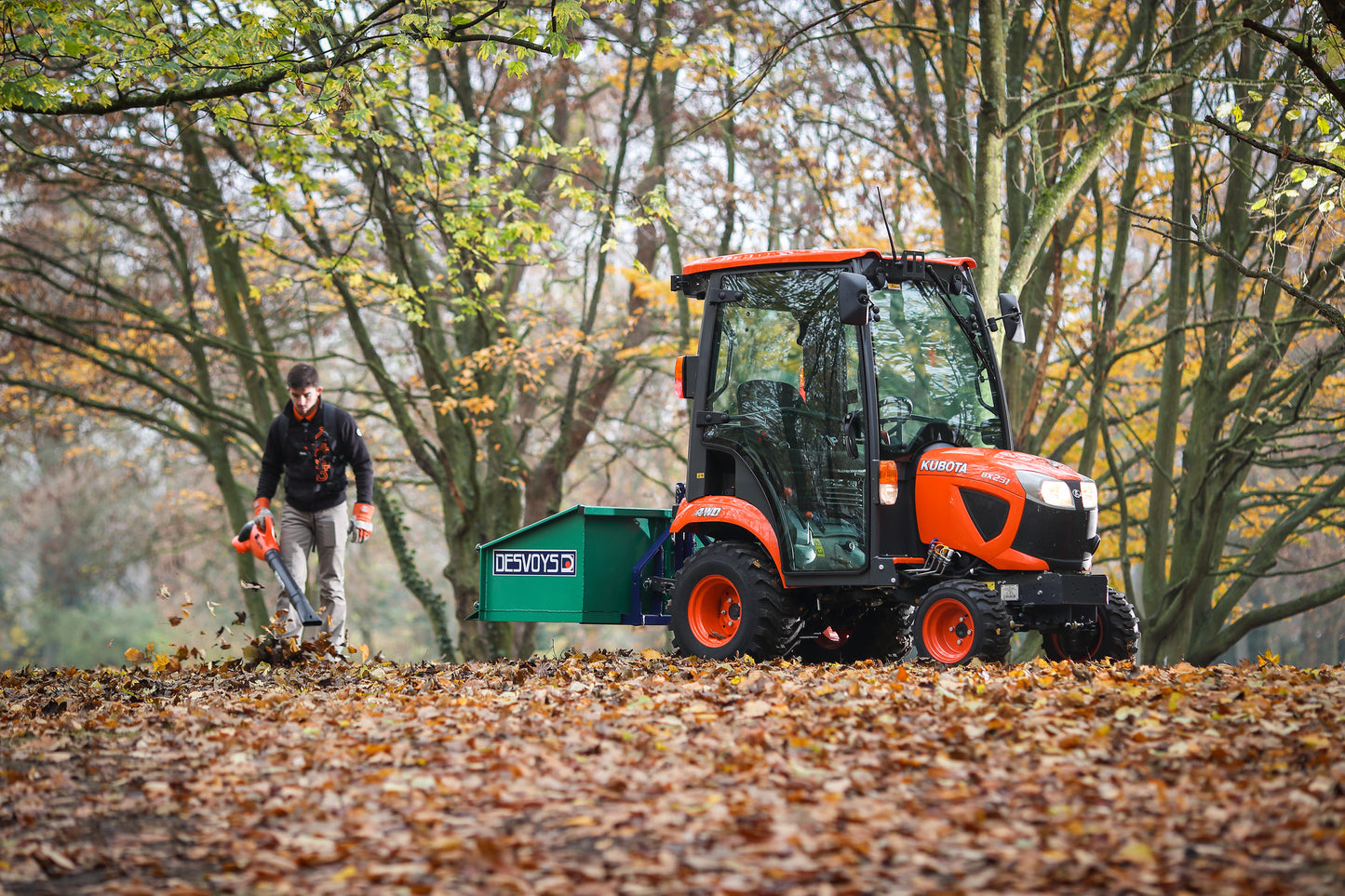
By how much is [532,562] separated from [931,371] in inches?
123

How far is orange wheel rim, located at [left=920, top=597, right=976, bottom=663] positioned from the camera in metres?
6.78

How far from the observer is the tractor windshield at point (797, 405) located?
730cm

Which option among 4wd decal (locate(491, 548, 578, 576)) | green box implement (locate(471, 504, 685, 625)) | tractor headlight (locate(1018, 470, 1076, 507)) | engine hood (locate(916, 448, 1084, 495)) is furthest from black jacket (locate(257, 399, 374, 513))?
tractor headlight (locate(1018, 470, 1076, 507))

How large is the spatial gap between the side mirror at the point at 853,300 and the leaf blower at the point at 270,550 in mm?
3937

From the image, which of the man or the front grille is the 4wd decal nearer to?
the man

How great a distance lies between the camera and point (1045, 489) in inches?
275

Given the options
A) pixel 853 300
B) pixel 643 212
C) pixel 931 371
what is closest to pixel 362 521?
pixel 853 300

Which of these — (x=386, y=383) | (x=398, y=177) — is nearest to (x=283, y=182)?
(x=398, y=177)

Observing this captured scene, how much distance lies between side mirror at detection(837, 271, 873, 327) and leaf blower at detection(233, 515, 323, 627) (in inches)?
155

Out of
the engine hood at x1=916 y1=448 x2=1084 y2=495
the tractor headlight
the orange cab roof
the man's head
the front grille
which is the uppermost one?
the orange cab roof

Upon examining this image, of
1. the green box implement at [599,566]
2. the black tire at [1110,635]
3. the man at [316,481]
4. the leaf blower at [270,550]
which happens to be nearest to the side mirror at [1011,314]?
the black tire at [1110,635]

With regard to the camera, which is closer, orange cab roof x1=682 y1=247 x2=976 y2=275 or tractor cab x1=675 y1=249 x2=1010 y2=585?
tractor cab x1=675 y1=249 x2=1010 y2=585

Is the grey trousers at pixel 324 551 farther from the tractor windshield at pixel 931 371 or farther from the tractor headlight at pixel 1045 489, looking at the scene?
the tractor headlight at pixel 1045 489

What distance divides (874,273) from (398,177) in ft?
22.9
